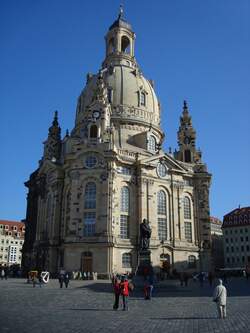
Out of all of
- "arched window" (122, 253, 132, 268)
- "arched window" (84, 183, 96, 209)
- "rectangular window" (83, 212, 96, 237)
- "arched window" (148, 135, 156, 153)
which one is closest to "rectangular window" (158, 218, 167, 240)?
"arched window" (122, 253, 132, 268)

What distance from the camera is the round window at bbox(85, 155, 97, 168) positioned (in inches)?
2254

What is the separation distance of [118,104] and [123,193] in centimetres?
1970

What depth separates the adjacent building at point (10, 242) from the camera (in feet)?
344

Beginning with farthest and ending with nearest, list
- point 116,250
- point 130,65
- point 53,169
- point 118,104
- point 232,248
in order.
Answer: point 232,248 < point 130,65 < point 118,104 < point 53,169 < point 116,250

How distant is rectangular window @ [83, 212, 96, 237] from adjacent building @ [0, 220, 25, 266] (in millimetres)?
57934

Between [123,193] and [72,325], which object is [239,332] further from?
[123,193]

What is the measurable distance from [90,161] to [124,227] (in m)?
11.4

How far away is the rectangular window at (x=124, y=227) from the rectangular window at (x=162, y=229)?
6.01 meters

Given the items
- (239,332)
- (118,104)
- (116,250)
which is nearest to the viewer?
(239,332)

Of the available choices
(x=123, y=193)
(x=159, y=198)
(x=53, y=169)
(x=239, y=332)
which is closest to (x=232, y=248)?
(x=159, y=198)

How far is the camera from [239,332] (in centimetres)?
1254

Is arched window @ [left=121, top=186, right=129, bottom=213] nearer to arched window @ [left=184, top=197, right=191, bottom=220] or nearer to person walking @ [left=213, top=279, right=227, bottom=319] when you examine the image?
arched window @ [left=184, top=197, right=191, bottom=220]

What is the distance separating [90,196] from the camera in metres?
56.3

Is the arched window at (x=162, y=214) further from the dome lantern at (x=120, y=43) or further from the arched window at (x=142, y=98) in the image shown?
the dome lantern at (x=120, y=43)
